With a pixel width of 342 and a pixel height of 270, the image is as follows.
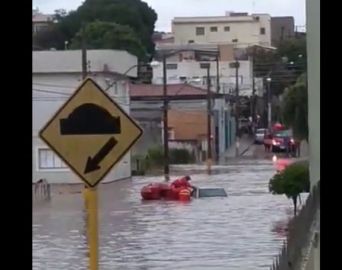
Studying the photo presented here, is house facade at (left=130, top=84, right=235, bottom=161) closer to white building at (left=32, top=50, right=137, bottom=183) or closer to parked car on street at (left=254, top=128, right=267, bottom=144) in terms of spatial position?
parked car on street at (left=254, top=128, right=267, bottom=144)

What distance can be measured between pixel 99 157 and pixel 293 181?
1927cm

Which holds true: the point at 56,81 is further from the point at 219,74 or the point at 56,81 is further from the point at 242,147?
the point at 219,74

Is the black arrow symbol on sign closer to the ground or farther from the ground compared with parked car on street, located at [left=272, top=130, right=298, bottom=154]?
farther from the ground

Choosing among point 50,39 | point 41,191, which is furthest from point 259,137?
point 41,191

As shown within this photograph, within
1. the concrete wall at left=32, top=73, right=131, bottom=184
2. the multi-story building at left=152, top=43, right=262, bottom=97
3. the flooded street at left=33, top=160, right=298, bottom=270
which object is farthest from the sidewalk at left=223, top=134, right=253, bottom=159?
the flooded street at left=33, top=160, right=298, bottom=270

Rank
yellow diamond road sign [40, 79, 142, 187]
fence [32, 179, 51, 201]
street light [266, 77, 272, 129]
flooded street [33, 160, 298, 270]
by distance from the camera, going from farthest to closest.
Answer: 1. street light [266, 77, 272, 129]
2. fence [32, 179, 51, 201]
3. flooded street [33, 160, 298, 270]
4. yellow diamond road sign [40, 79, 142, 187]

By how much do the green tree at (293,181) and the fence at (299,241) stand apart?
12.3 meters

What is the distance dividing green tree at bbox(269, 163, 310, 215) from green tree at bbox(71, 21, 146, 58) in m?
42.5

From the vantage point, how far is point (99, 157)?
20.9 feet

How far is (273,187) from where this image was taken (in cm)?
2639

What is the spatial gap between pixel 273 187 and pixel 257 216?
1.47m

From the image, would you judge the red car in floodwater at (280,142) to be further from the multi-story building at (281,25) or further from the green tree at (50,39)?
the multi-story building at (281,25)

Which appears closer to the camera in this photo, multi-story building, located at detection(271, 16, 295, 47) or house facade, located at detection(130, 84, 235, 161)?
house facade, located at detection(130, 84, 235, 161)

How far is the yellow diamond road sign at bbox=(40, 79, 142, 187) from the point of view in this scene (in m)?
6.25
